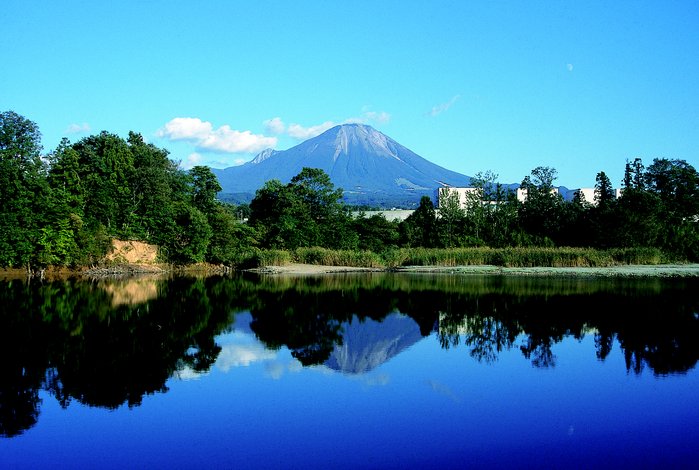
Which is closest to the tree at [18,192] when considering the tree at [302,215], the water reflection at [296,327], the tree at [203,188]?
the water reflection at [296,327]

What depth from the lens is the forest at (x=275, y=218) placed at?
35.3 metres

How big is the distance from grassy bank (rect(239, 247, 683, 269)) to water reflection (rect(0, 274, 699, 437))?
9.43 metres

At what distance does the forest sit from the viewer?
35344 mm

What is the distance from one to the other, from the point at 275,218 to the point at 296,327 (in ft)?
92.8

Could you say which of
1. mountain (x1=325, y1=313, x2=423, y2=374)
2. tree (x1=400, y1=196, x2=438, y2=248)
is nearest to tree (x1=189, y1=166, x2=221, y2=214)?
tree (x1=400, y1=196, x2=438, y2=248)

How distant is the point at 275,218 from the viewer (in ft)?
148

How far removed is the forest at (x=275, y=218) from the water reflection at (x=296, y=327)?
7399mm

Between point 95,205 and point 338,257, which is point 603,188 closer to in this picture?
point 338,257

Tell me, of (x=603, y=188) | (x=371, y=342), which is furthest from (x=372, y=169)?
(x=371, y=342)

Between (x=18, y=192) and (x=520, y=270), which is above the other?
(x=18, y=192)

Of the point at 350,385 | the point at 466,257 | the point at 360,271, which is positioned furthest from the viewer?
the point at 466,257

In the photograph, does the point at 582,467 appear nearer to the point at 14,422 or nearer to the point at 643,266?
the point at 14,422

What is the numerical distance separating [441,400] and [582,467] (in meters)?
3.04

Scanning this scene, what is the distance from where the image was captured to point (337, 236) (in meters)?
45.0
